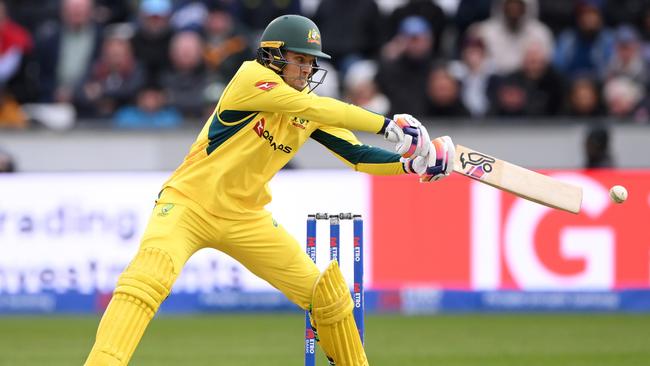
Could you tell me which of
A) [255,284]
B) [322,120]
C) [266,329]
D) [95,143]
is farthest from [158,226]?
[95,143]

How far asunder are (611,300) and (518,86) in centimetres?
261

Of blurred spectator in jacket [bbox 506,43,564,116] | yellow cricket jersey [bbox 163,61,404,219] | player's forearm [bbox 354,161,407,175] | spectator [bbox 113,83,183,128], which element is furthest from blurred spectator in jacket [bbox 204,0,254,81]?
yellow cricket jersey [bbox 163,61,404,219]

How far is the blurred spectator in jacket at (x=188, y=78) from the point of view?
44.6 feet

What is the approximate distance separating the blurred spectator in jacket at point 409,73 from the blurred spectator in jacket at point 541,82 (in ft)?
3.28

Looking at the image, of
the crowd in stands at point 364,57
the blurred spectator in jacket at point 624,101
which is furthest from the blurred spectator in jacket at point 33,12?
the blurred spectator in jacket at point 624,101

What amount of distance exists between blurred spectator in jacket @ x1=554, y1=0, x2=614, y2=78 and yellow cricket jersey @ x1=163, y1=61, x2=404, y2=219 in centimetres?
785

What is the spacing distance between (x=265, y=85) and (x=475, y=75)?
7.48 meters

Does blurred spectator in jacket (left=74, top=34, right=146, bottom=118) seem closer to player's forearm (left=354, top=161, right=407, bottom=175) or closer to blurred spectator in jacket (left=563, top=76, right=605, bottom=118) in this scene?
blurred spectator in jacket (left=563, top=76, right=605, bottom=118)

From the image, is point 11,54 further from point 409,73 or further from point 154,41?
point 409,73

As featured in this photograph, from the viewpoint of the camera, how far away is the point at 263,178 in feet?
23.4

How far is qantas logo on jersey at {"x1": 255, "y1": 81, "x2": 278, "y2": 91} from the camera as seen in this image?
6836 millimetres

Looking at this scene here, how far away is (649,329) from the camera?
11.1 meters

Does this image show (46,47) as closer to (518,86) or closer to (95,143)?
(95,143)

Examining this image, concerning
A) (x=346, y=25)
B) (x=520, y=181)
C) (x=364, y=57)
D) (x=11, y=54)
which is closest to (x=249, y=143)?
(x=520, y=181)
